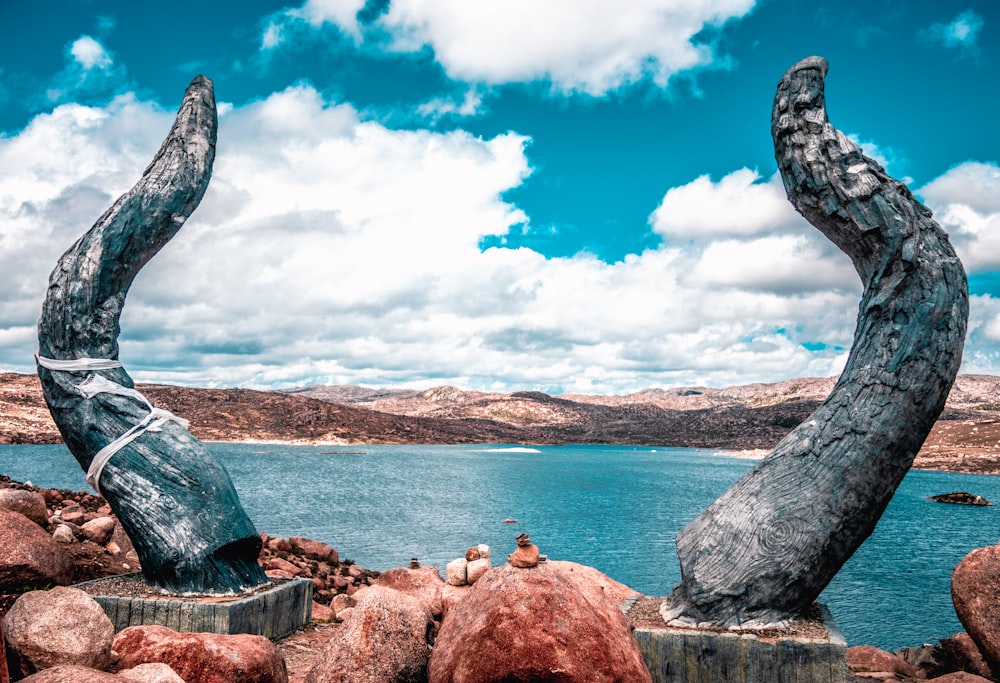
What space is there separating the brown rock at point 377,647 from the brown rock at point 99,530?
26.0 feet

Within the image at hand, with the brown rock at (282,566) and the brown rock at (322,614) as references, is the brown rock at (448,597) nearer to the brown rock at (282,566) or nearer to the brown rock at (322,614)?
the brown rock at (322,614)

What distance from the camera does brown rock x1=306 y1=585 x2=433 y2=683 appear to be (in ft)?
21.6

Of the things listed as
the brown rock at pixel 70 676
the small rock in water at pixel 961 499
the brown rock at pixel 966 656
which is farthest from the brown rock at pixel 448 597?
the small rock in water at pixel 961 499

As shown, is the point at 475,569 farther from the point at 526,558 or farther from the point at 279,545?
the point at 526,558

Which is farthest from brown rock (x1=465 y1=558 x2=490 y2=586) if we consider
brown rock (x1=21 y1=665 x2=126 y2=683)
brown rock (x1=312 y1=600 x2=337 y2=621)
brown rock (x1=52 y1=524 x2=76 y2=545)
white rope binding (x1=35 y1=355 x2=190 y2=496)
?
brown rock (x1=21 y1=665 x2=126 y2=683)

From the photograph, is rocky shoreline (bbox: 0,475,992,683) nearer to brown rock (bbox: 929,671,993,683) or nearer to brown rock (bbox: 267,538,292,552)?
brown rock (bbox: 929,671,993,683)

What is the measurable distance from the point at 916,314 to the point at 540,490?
57963 millimetres

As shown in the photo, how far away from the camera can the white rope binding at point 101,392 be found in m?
8.98

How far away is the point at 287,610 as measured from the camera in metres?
9.62

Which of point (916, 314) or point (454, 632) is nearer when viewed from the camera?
point (454, 632)

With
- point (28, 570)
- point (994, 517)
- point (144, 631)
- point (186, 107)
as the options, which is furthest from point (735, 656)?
point (994, 517)

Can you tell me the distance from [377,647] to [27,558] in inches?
214

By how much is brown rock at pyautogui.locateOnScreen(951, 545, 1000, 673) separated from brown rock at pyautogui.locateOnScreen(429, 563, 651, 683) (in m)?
6.59

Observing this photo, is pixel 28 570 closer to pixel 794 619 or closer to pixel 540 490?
pixel 794 619
